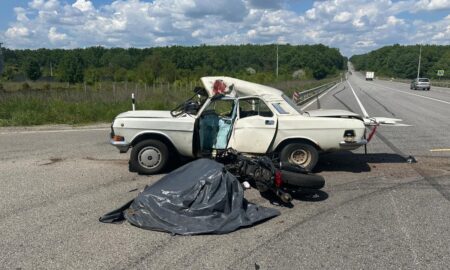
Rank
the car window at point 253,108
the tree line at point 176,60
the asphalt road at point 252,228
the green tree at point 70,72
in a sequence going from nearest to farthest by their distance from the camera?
1. the asphalt road at point 252,228
2. the car window at point 253,108
3. the green tree at point 70,72
4. the tree line at point 176,60

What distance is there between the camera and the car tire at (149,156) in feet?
22.0

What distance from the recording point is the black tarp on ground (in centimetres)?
446

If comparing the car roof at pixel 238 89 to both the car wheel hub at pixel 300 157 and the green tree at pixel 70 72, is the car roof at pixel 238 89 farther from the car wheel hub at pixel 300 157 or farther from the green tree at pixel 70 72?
the green tree at pixel 70 72

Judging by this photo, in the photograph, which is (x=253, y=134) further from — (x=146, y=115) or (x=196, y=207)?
Answer: (x=196, y=207)

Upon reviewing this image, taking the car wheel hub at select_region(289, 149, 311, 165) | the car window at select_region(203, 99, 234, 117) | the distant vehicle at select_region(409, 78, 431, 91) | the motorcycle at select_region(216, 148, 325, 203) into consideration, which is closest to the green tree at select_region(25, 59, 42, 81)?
the distant vehicle at select_region(409, 78, 431, 91)

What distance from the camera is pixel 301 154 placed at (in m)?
6.75

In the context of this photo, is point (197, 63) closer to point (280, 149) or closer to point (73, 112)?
point (73, 112)

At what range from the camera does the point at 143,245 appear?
4062mm

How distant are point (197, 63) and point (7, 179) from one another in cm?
10059

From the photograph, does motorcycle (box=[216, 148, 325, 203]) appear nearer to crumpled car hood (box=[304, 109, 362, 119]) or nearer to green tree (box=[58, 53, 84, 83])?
crumpled car hood (box=[304, 109, 362, 119])

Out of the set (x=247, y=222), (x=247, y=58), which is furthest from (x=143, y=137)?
(x=247, y=58)

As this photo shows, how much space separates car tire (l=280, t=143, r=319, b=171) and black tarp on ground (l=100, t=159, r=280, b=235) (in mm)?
1821

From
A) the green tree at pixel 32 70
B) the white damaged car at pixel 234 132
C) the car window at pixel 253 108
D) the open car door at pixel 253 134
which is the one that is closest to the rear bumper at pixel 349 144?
the white damaged car at pixel 234 132

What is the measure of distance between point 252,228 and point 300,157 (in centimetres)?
253
